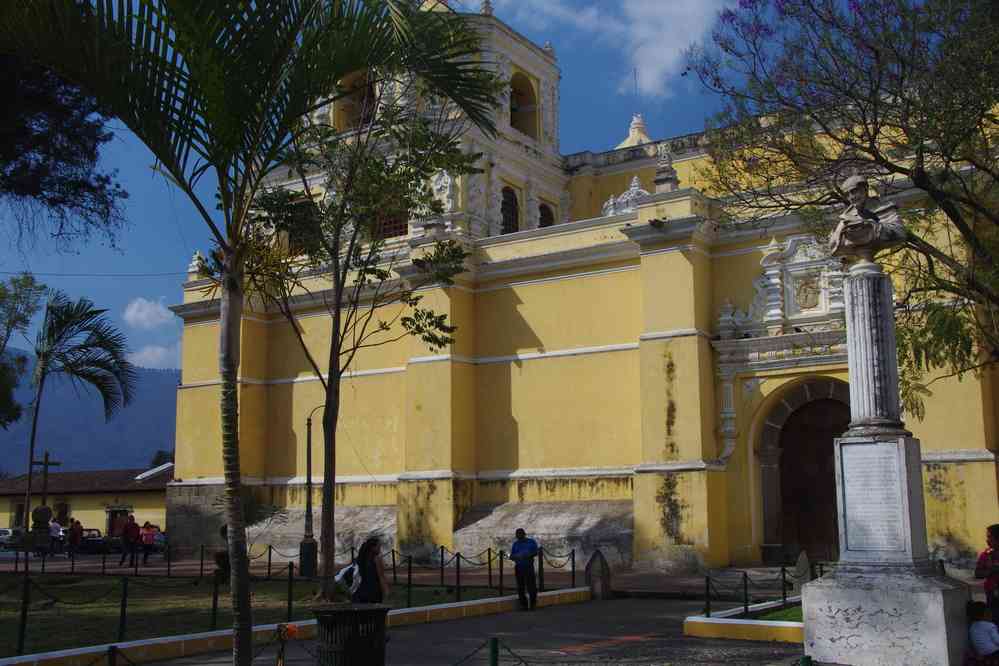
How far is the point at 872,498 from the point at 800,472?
42.5 feet

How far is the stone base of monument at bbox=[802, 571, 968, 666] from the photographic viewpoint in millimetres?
9234

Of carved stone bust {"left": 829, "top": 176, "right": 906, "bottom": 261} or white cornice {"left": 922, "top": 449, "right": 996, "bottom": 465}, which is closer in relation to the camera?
carved stone bust {"left": 829, "top": 176, "right": 906, "bottom": 261}

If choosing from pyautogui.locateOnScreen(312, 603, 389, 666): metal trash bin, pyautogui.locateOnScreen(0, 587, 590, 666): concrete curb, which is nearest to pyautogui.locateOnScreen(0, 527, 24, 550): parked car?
pyautogui.locateOnScreen(0, 587, 590, 666): concrete curb

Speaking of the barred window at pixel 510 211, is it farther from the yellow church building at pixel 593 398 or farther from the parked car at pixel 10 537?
the parked car at pixel 10 537

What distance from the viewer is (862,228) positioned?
→ 10562 mm

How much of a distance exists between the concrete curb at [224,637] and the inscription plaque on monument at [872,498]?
6558 millimetres

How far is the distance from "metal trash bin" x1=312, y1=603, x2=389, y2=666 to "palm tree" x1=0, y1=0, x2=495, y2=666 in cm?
88

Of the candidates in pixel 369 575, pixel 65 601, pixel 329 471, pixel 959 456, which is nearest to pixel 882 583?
pixel 369 575

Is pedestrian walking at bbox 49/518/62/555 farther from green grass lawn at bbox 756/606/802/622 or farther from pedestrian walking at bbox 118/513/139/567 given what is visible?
green grass lawn at bbox 756/606/802/622

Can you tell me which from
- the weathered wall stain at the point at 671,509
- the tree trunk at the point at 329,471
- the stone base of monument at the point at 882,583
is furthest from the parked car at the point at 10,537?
the stone base of monument at the point at 882,583

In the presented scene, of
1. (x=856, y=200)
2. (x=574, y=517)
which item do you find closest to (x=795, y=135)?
(x=856, y=200)

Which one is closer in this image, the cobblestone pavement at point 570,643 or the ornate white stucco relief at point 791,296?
the cobblestone pavement at point 570,643

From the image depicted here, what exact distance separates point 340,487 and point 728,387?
1071cm

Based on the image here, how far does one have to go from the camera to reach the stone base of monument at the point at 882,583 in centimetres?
930
